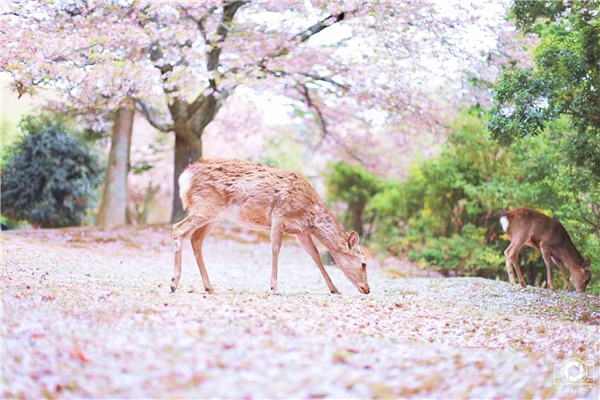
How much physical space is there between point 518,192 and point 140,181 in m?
15.0

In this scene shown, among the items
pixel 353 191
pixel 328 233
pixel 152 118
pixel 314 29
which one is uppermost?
pixel 314 29

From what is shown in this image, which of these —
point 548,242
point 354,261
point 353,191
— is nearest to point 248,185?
point 354,261

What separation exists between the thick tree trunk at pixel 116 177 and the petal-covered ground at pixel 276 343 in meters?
6.88

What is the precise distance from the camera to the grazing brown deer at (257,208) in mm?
6477

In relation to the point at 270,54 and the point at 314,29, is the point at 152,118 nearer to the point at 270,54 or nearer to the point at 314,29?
the point at 270,54

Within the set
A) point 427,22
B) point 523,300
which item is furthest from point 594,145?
point 427,22

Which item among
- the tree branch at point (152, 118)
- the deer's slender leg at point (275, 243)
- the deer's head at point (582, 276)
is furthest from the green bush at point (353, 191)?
the deer's slender leg at point (275, 243)

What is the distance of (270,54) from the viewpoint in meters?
11.7

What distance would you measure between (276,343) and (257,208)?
3198 mm

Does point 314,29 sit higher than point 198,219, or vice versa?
point 314,29

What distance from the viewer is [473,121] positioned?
40.8 feet

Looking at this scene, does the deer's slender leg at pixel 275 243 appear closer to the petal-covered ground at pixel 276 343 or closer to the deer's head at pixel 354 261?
the petal-covered ground at pixel 276 343

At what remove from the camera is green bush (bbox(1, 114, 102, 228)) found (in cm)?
1439

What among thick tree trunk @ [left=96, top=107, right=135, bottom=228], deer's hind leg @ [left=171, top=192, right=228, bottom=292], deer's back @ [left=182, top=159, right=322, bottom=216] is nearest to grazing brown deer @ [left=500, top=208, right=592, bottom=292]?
deer's back @ [left=182, top=159, right=322, bottom=216]
